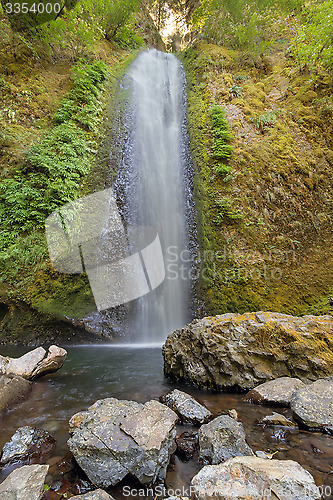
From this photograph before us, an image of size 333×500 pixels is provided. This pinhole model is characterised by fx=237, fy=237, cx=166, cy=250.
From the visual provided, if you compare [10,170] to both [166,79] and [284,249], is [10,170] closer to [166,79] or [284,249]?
[284,249]

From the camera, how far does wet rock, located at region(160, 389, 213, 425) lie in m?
2.64

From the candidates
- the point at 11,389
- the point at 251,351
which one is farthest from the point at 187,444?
the point at 11,389

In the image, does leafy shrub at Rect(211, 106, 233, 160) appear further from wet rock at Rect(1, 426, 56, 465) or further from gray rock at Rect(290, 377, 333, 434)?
wet rock at Rect(1, 426, 56, 465)

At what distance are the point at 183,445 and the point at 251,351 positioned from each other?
1.86m

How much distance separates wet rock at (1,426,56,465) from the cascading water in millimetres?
4672

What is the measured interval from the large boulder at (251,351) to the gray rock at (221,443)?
57.5 inches

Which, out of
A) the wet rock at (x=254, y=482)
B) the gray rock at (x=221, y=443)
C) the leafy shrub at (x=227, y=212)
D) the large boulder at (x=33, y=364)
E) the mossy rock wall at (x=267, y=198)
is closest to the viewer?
the wet rock at (x=254, y=482)

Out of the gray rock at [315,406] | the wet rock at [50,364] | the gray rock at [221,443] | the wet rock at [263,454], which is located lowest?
the wet rock at [50,364]

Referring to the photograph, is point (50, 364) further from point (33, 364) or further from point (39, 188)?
point (39, 188)

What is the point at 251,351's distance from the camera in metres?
3.63

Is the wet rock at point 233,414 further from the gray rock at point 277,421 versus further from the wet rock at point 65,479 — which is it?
the wet rock at point 65,479

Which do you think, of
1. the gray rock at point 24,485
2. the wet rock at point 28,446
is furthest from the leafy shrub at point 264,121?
the gray rock at point 24,485

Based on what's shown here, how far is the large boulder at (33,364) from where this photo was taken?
3715 millimetres

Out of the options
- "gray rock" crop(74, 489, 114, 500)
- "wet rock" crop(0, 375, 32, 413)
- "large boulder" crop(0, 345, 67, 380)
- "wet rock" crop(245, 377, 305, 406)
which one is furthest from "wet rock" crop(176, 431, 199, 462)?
"large boulder" crop(0, 345, 67, 380)
